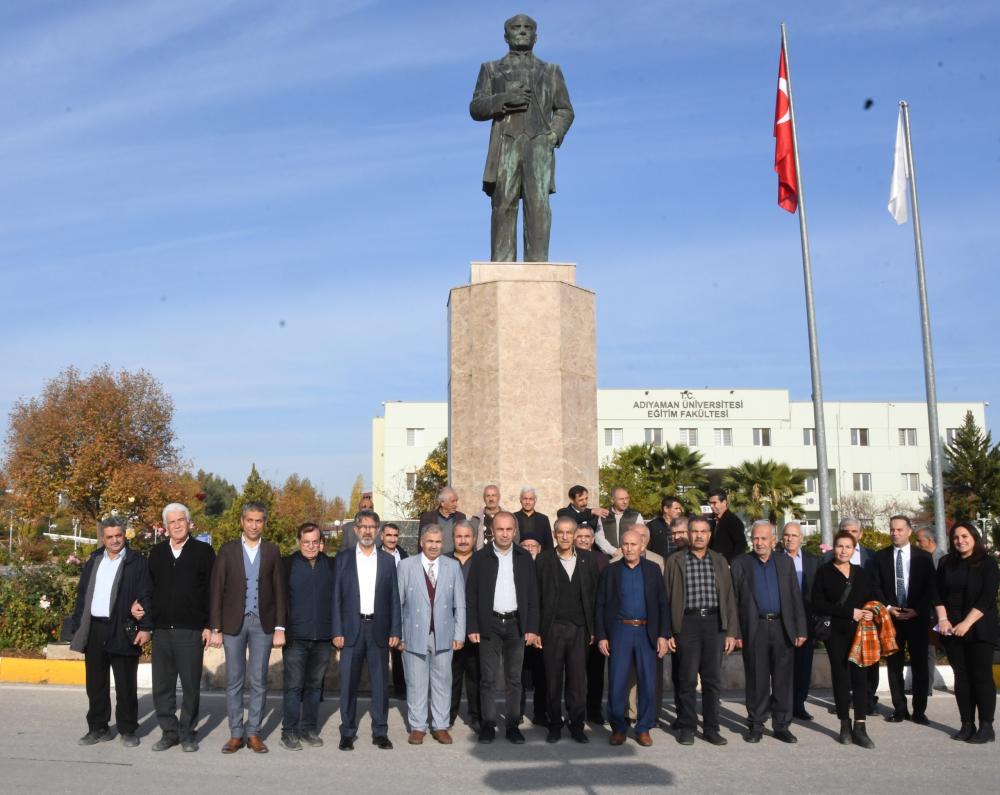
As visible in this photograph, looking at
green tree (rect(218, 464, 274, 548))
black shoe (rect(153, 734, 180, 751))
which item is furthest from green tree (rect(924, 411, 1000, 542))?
black shoe (rect(153, 734, 180, 751))

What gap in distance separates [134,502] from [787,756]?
4185 centimetres

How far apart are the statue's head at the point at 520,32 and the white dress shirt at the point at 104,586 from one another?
27.1ft

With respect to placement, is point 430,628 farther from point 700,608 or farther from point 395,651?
point 700,608

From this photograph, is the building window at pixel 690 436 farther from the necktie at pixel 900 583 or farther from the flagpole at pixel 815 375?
the necktie at pixel 900 583

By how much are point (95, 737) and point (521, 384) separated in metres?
6.10

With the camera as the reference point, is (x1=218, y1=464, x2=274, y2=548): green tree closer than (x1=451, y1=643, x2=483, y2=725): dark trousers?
No

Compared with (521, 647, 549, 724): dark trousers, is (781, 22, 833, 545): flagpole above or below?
above

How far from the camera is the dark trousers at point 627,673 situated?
8.19 m

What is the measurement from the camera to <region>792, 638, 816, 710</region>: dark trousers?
9.16m

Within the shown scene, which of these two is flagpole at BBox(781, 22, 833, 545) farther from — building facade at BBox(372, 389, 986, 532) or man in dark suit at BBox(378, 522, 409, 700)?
building facade at BBox(372, 389, 986, 532)

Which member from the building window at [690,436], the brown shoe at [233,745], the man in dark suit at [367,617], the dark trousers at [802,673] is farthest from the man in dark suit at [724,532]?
the building window at [690,436]

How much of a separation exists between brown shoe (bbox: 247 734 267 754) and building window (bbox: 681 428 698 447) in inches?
2322

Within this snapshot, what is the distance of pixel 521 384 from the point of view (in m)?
12.4

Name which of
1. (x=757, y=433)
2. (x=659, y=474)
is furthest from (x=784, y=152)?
(x=757, y=433)
